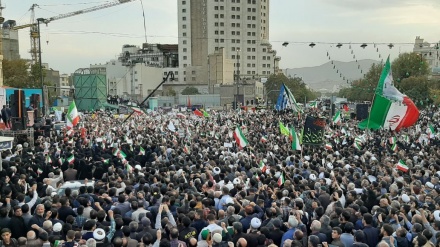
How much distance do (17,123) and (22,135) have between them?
1899 mm

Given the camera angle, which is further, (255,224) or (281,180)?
(281,180)

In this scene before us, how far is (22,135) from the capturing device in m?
20.5

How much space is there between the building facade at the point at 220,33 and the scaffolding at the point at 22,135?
314ft

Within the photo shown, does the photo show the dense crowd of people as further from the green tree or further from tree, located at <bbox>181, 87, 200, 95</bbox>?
tree, located at <bbox>181, 87, 200, 95</bbox>

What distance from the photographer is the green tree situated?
195ft

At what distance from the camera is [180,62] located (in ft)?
392

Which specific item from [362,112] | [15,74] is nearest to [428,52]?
[362,112]

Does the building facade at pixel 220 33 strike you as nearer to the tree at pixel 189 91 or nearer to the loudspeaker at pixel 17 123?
the tree at pixel 189 91

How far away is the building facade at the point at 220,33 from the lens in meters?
119

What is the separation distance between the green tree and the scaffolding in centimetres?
4226

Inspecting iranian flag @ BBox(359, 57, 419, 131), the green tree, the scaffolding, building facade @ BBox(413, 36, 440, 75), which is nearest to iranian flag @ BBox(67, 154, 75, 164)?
the scaffolding

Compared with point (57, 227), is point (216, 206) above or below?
below

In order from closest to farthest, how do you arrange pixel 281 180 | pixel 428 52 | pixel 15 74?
pixel 281 180 → pixel 15 74 → pixel 428 52

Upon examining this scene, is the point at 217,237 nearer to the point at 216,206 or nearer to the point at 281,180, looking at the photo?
the point at 216,206
